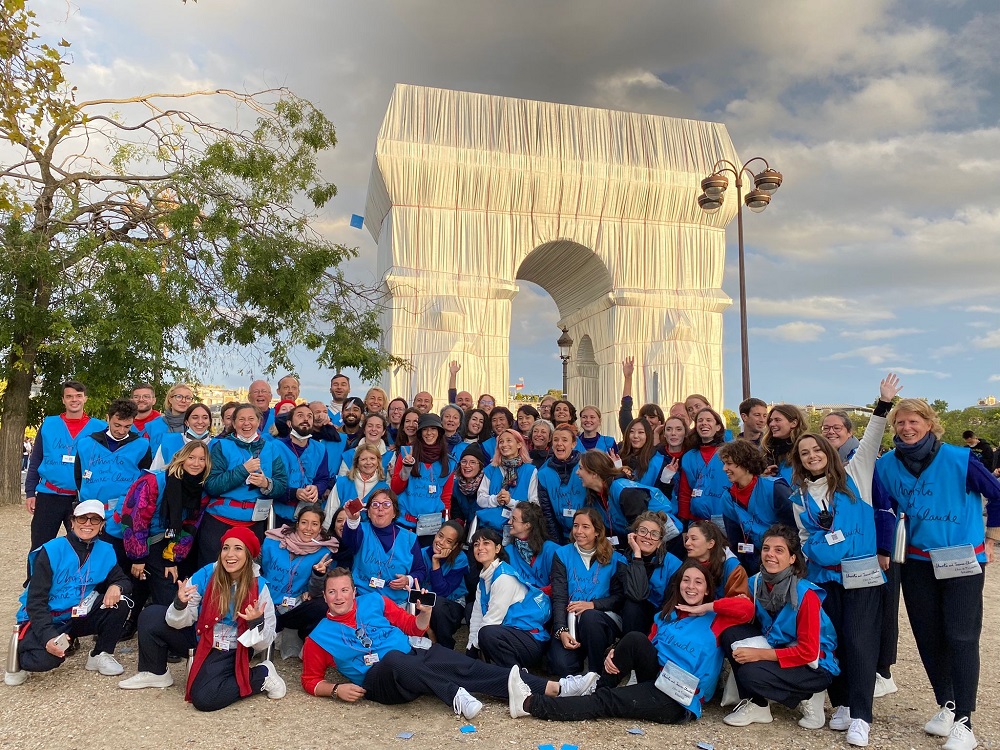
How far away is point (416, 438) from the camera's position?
6.30m

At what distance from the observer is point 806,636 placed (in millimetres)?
4043


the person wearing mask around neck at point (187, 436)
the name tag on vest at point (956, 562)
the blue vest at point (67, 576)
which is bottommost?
the blue vest at point (67, 576)

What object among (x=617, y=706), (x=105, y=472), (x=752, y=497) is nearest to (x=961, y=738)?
(x=752, y=497)

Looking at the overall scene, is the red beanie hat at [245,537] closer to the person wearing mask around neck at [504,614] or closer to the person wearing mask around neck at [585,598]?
the person wearing mask around neck at [504,614]

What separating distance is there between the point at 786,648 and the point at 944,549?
3.19ft

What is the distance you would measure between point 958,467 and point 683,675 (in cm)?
185

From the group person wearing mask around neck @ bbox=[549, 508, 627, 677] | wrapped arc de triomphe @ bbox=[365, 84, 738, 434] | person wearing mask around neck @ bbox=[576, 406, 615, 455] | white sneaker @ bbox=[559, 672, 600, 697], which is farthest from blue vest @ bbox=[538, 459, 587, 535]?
wrapped arc de triomphe @ bbox=[365, 84, 738, 434]

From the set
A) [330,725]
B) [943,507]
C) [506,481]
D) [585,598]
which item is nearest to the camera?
[943,507]

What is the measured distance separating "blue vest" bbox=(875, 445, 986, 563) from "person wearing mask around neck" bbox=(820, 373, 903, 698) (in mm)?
133

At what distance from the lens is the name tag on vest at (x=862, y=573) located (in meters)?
4.01

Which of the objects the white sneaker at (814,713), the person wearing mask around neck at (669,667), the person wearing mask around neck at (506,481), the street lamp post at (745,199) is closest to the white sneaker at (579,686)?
the person wearing mask around neck at (669,667)

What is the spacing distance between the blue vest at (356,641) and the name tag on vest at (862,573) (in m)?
2.59

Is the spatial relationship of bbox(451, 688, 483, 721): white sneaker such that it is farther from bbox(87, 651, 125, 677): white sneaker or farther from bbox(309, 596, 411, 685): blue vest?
bbox(87, 651, 125, 677): white sneaker

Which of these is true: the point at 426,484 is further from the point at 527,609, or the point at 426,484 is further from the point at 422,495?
the point at 527,609
